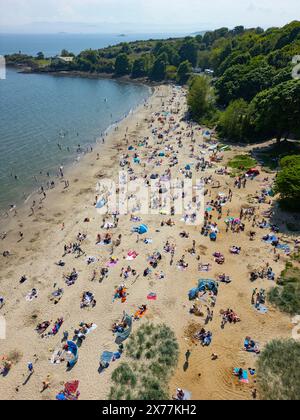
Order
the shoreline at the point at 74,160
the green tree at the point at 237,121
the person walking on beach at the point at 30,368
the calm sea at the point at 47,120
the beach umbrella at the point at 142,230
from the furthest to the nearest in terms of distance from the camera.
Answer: the green tree at the point at 237,121
the calm sea at the point at 47,120
the shoreline at the point at 74,160
the beach umbrella at the point at 142,230
the person walking on beach at the point at 30,368

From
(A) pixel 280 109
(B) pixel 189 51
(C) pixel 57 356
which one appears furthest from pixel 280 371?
(B) pixel 189 51

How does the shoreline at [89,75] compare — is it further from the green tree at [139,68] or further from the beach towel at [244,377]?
the beach towel at [244,377]

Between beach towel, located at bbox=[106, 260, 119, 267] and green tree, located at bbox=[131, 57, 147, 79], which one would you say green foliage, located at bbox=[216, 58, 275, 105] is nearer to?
beach towel, located at bbox=[106, 260, 119, 267]

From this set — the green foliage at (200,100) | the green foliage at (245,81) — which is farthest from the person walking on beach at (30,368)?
the green foliage at (245,81)

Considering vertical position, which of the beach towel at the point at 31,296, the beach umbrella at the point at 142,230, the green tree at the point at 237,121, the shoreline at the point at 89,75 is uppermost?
the shoreline at the point at 89,75

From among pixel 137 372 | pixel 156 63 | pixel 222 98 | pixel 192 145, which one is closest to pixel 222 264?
pixel 137 372
